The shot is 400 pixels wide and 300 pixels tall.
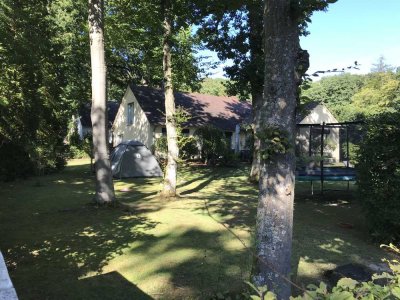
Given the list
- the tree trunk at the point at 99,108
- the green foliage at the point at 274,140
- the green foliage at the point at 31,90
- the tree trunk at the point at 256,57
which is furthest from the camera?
the green foliage at the point at 31,90

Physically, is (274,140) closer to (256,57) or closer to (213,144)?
(256,57)

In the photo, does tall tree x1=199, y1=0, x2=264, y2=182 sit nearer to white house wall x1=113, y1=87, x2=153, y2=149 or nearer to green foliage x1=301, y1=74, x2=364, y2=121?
white house wall x1=113, y1=87, x2=153, y2=149

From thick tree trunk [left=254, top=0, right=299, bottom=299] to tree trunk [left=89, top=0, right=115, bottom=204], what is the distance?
7.40m

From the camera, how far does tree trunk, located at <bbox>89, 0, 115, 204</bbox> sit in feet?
34.9

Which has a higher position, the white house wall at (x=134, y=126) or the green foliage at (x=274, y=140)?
the white house wall at (x=134, y=126)

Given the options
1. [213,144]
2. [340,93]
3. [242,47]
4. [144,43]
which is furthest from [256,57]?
[340,93]

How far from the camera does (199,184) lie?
641 inches

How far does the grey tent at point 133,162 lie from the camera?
59.6ft

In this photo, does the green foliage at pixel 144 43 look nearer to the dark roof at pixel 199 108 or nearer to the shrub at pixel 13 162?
the dark roof at pixel 199 108

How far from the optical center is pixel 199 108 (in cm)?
3203

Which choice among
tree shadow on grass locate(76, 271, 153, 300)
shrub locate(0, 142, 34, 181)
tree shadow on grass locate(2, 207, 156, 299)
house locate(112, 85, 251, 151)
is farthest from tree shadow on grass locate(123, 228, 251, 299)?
house locate(112, 85, 251, 151)

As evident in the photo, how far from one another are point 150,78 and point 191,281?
3062 cm

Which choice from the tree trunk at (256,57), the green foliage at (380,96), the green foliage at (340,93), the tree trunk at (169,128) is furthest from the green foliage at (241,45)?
the green foliage at (380,96)

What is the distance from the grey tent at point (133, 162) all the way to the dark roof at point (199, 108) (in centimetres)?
839
